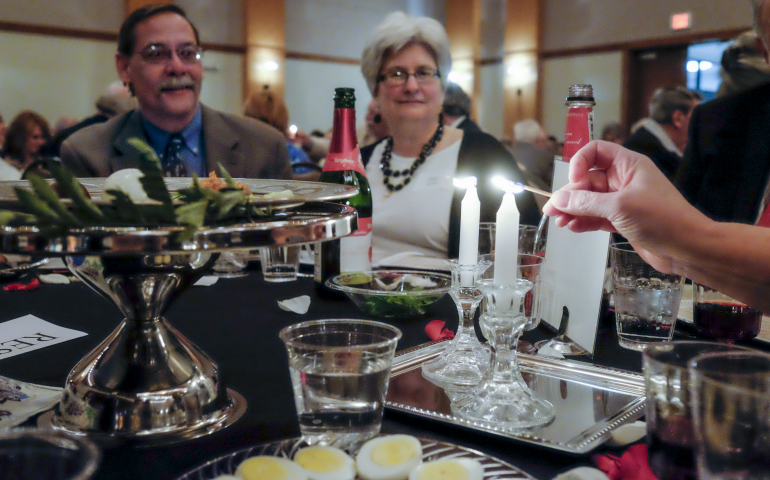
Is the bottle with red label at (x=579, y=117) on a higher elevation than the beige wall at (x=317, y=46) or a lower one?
lower

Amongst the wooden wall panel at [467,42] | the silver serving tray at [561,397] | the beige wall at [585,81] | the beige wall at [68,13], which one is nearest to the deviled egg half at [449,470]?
the silver serving tray at [561,397]

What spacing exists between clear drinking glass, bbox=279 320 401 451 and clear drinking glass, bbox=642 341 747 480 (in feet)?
0.81

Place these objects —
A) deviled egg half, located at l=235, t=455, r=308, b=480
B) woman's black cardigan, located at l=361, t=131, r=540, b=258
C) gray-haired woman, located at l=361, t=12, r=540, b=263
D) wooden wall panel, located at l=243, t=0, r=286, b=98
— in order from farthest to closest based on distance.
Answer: wooden wall panel, located at l=243, t=0, r=286, b=98
gray-haired woman, located at l=361, t=12, r=540, b=263
woman's black cardigan, located at l=361, t=131, r=540, b=258
deviled egg half, located at l=235, t=455, r=308, b=480

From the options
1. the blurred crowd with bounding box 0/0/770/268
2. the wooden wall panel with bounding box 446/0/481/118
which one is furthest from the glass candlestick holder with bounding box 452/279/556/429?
the wooden wall panel with bounding box 446/0/481/118

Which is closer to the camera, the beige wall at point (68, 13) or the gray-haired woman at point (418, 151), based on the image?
the gray-haired woman at point (418, 151)

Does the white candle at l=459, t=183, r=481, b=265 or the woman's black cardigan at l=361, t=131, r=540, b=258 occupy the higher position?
the woman's black cardigan at l=361, t=131, r=540, b=258

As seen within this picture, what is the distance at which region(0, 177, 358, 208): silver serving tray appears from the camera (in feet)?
2.14

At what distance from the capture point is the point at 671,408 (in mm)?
537

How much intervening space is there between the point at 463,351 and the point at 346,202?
74cm

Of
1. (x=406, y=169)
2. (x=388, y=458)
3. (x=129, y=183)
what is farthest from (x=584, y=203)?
(x=406, y=169)

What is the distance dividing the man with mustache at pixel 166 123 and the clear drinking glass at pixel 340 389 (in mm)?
2037

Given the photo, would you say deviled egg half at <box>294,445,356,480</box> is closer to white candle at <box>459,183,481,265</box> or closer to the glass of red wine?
white candle at <box>459,183,481,265</box>

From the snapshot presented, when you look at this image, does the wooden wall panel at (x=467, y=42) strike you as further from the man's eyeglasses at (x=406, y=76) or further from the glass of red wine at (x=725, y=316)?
the glass of red wine at (x=725, y=316)

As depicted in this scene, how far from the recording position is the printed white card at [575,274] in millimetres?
927
